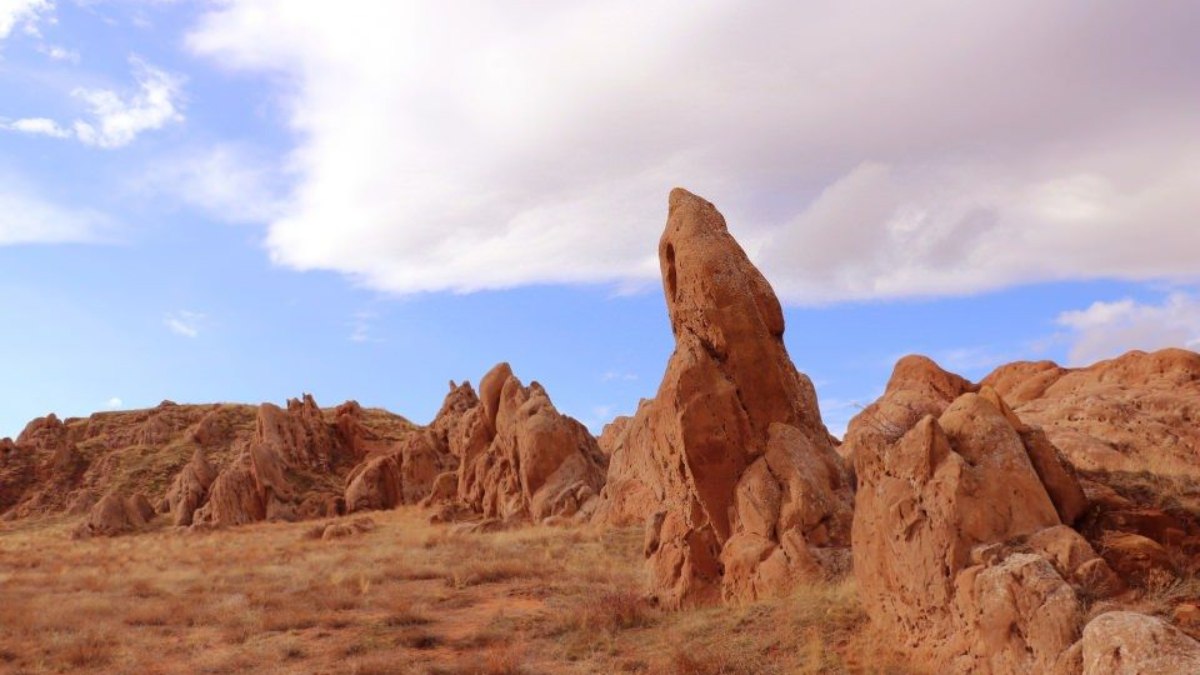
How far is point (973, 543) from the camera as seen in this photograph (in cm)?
942

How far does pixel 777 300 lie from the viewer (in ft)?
54.9

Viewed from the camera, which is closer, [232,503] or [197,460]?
[232,503]

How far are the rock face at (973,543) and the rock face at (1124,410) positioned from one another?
803cm

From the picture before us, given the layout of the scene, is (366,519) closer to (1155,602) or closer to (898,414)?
(898,414)

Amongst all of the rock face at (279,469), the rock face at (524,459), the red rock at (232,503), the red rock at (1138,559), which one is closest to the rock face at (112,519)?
the red rock at (232,503)

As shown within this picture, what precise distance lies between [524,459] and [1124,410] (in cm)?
1985

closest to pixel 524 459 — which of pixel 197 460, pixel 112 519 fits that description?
pixel 112 519

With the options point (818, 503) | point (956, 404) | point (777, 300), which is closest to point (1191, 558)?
point (956, 404)

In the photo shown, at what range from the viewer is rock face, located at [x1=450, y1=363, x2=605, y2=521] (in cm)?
3253

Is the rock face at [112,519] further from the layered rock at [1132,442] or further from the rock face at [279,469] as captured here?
the layered rock at [1132,442]

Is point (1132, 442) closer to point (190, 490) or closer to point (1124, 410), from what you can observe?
point (1124, 410)

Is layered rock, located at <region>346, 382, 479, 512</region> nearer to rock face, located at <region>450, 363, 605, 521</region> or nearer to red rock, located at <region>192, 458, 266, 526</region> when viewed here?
rock face, located at <region>450, 363, 605, 521</region>

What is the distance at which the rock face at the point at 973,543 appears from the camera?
8.21 metres

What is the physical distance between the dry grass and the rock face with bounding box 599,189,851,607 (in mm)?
863
